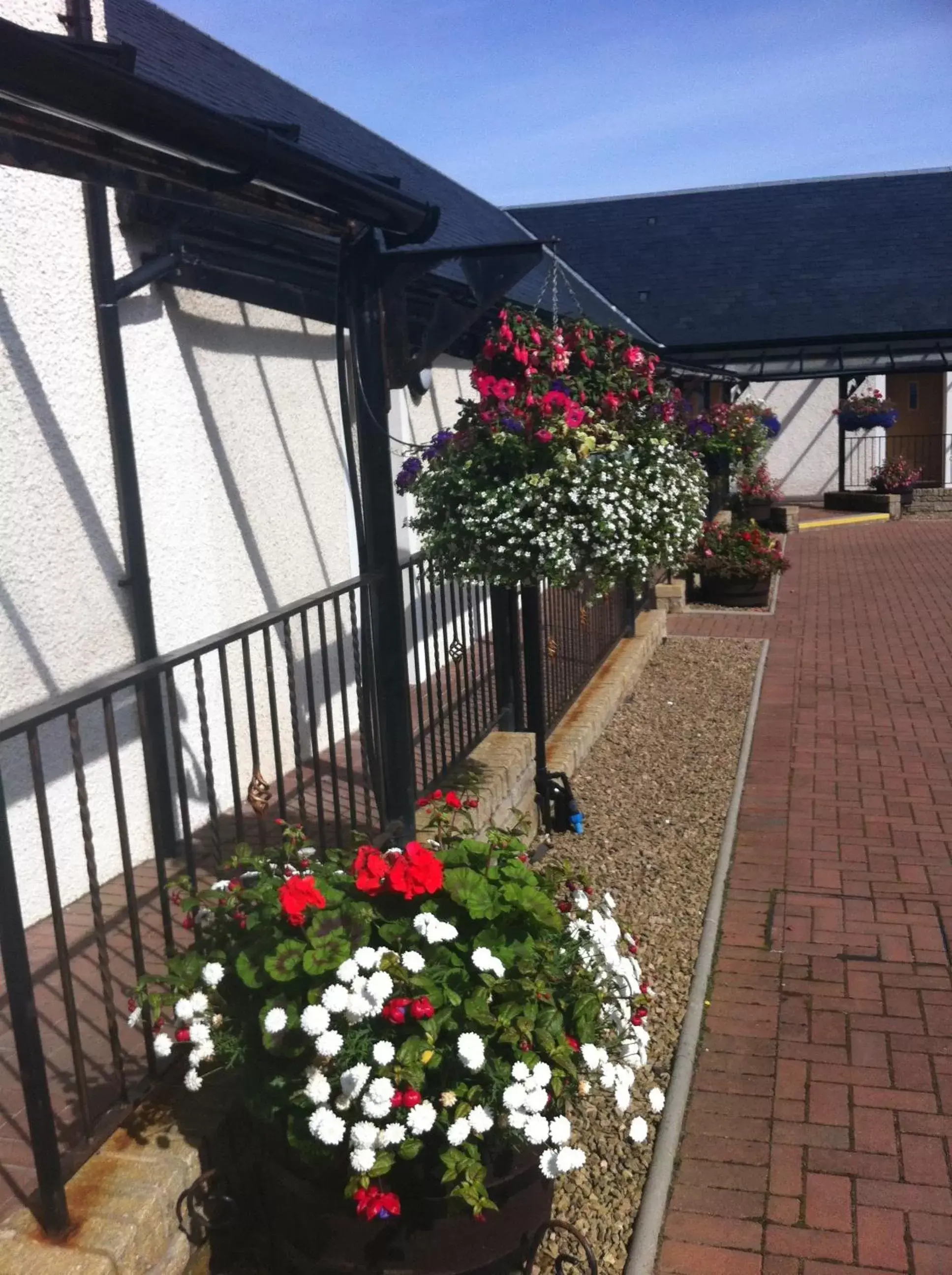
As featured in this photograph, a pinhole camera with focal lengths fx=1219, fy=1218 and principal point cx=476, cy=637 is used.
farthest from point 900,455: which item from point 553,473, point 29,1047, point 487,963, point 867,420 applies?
point 29,1047

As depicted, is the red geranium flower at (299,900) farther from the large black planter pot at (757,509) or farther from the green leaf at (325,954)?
the large black planter pot at (757,509)

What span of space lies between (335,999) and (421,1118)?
0.28 meters

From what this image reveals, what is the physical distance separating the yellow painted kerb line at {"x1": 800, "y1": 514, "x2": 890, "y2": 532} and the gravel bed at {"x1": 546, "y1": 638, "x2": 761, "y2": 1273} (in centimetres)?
1053

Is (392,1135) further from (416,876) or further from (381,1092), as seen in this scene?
(416,876)

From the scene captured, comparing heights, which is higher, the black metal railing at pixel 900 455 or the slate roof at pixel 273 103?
the slate roof at pixel 273 103

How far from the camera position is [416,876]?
2672 millimetres

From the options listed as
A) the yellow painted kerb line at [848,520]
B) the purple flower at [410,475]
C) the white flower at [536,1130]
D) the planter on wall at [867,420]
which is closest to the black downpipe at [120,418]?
the purple flower at [410,475]

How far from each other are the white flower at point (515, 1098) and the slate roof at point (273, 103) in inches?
129

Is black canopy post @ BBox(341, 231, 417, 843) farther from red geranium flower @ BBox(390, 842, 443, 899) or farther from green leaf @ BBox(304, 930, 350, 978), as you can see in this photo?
green leaf @ BBox(304, 930, 350, 978)

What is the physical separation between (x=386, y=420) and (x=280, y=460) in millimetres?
2204


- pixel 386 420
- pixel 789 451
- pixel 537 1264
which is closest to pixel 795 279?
pixel 789 451

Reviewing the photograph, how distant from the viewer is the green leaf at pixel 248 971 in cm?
251

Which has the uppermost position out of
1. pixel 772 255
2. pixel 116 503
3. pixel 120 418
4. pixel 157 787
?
pixel 772 255

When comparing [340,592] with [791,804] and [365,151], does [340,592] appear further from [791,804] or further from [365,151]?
[365,151]
